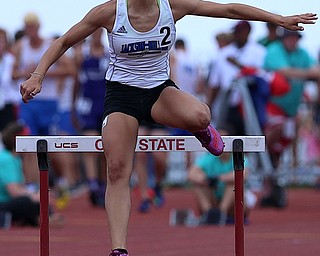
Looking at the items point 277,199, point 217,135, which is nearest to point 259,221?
point 277,199

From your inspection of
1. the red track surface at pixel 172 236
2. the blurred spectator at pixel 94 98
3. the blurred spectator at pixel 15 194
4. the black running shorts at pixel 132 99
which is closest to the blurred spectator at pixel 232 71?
the red track surface at pixel 172 236

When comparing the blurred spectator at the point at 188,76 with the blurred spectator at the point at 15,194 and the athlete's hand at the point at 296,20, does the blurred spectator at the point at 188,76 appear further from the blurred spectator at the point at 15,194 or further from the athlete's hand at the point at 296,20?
the athlete's hand at the point at 296,20

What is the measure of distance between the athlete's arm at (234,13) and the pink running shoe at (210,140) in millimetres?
789

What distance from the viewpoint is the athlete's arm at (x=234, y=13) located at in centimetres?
754

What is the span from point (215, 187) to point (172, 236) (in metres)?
1.78

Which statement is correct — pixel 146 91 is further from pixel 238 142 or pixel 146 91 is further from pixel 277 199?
pixel 277 199

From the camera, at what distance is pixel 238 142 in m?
7.70

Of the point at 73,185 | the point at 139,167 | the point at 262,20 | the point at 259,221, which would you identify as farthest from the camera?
the point at 73,185

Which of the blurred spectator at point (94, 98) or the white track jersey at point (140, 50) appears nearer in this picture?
the white track jersey at point (140, 50)

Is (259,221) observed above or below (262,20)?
below

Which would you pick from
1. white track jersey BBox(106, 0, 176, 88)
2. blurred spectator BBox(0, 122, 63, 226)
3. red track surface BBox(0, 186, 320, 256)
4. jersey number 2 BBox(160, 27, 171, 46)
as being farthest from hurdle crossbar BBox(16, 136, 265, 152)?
blurred spectator BBox(0, 122, 63, 226)

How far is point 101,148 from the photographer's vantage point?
7.77m

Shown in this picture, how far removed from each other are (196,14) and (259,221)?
5728mm

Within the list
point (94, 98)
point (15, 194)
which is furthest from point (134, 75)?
point (94, 98)
